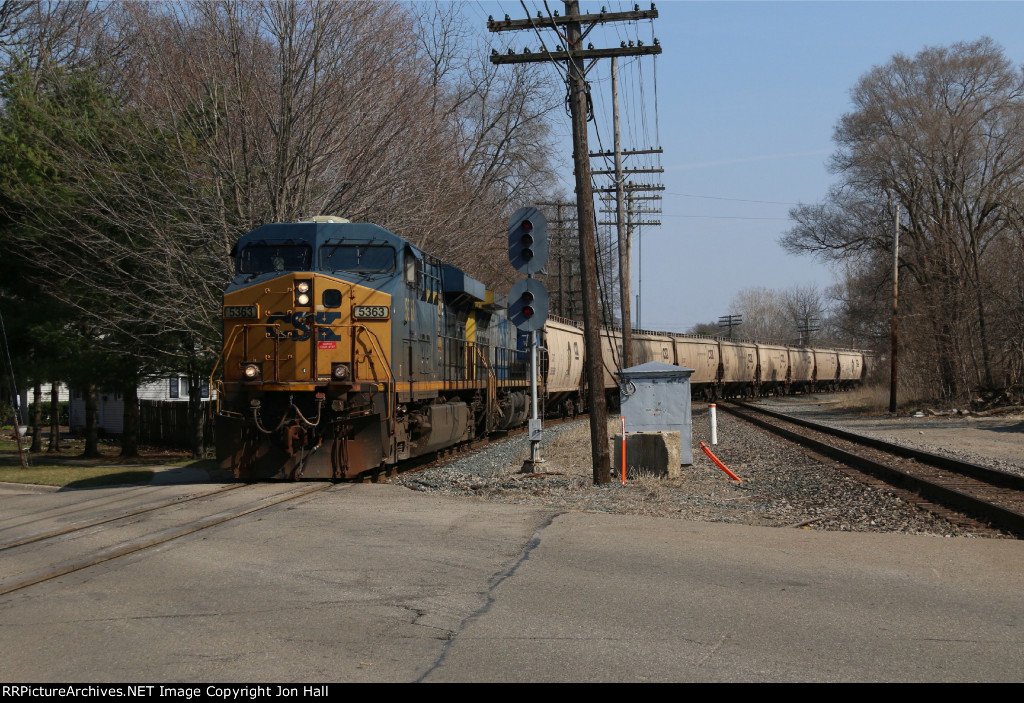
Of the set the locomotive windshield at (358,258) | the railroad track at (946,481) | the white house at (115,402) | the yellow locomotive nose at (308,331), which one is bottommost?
the railroad track at (946,481)

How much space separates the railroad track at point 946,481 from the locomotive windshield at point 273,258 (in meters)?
8.84

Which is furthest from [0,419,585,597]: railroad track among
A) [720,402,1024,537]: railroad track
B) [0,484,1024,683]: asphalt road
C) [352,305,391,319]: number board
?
[720,402,1024,537]: railroad track

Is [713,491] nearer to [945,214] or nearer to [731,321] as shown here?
[945,214]

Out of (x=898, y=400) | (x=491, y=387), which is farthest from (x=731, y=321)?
(x=491, y=387)

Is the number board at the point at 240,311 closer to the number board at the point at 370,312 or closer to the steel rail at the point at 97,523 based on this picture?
the number board at the point at 370,312

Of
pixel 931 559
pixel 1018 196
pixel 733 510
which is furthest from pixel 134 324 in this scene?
pixel 1018 196

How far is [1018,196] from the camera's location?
3256 centimetres

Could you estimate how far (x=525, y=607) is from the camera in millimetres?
5766

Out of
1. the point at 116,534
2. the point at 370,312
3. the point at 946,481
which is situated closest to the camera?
the point at 116,534

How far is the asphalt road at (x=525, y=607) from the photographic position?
4.64 meters

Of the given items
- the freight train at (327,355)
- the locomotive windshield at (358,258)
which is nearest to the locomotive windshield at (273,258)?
the freight train at (327,355)

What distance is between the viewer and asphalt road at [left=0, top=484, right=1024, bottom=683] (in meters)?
4.64

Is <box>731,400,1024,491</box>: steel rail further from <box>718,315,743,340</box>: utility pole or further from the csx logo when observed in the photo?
<box>718,315,743,340</box>: utility pole

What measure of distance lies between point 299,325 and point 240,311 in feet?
2.96
